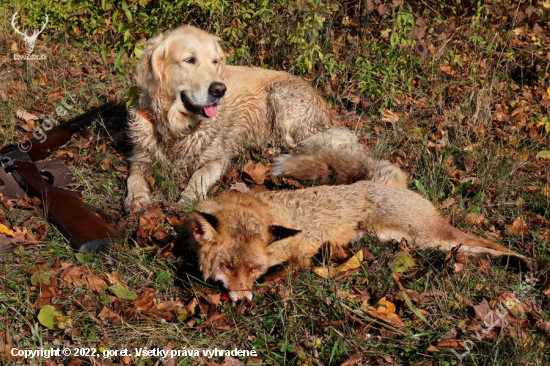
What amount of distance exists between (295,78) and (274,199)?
295cm

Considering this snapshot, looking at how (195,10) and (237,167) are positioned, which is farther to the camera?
(195,10)

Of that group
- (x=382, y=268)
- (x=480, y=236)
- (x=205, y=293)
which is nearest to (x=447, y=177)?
(x=480, y=236)

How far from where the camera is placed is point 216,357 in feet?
10.1

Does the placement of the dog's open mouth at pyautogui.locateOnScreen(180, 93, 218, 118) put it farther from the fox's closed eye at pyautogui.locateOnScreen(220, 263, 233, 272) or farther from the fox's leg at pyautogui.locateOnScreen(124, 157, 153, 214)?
the fox's closed eye at pyautogui.locateOnScreen(220, 263, 233, 272)

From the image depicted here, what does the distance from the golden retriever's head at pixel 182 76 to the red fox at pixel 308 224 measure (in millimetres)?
1282

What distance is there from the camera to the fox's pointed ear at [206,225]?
3.24 meters

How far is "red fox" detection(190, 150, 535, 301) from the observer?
3283 mm

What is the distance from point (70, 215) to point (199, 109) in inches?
69.7

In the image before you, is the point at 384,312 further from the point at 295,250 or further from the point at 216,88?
the point at 216,88

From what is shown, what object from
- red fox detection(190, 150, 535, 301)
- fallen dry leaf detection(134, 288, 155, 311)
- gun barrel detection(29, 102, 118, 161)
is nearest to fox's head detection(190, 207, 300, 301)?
red fox detection(190, 150, 535, 301)

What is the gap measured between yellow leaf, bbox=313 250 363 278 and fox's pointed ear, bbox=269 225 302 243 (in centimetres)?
48

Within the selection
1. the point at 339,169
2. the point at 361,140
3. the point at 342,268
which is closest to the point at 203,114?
the point at 339,169

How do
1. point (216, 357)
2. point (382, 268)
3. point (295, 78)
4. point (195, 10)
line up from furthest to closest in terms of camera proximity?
1. point (195, 10)
2. point (295, 78)
3. point (382, 268)
4. point (216, 357)

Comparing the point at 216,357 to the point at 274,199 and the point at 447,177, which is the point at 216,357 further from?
the point at 447,177
